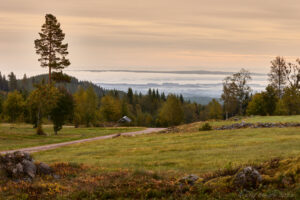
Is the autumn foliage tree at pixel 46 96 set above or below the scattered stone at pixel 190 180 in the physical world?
above

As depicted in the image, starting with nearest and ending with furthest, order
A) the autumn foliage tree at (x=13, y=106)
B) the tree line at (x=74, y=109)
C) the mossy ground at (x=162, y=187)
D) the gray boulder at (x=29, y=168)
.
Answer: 1. the mossy ground at (x=162, y=187)
2. the gray boulder at (x=29, y=168)
3. the tree line at (x=74, y=109)
4. the autumn foliage tree at (x=13, y=106)

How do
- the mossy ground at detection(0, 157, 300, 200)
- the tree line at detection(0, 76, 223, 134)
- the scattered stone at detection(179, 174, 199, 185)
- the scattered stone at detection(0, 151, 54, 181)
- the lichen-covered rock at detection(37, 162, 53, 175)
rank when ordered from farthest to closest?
the tree line at detection(0, 76, 223, 134) → the lichen-covered rock at detection(37, 162, 53, 175) → the scattered stone at detection(0, 151, 54, 181) → the scattered stone at detection(179, 174, 199, 185) → the mossy ground at detection(0, 157, 300, 200)

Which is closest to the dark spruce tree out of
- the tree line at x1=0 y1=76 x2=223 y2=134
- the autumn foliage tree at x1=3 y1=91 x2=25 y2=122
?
the tree line at x1=0 y1=76 x2=223 y2=134

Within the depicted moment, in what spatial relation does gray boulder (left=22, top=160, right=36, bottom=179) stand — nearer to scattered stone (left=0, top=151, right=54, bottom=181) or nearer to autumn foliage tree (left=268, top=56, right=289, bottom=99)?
scattered stone (left=0, top=151, right=54, bottom=181)

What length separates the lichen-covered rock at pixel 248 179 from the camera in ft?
33.4

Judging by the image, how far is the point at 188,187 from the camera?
10.8m

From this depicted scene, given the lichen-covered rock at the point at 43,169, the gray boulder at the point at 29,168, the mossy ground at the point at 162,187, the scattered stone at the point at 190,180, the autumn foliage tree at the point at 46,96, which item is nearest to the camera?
the mossy ground at the point at 162,187

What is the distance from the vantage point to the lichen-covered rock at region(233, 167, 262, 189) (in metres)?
10.2

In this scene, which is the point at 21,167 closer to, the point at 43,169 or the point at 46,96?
the point at 43,169

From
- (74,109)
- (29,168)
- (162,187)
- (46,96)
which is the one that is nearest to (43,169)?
(29,168)

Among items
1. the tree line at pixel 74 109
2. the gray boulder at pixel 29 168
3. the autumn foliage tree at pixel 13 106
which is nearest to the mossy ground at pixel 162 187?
the gray boulder at pixel 29 168

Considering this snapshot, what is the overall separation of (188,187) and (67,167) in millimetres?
8032

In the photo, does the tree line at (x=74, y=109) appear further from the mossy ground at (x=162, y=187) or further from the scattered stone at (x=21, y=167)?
the mossy ground at (x=162, y=187)

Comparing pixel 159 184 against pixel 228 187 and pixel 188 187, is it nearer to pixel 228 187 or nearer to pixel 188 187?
pixel 188 187
